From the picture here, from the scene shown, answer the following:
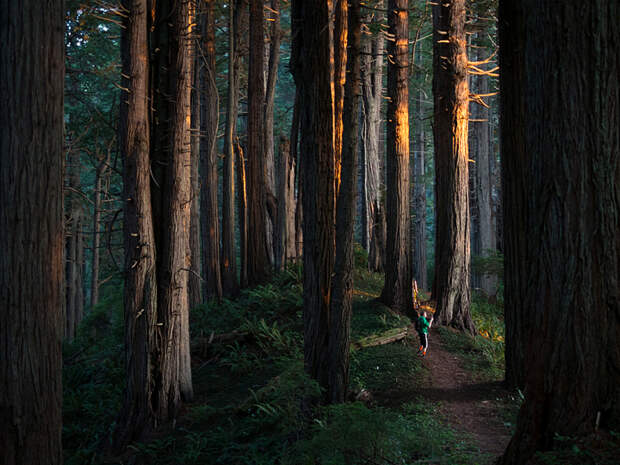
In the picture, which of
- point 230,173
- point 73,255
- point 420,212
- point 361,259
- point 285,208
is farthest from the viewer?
point 420,212

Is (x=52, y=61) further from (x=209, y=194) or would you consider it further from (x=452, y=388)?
(x=209, y=194)

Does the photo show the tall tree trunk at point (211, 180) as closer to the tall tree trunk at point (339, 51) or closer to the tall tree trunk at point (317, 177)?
the tall tree trunk at point (339, 51)

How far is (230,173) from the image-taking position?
15422mm

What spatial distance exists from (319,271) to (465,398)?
3412mm

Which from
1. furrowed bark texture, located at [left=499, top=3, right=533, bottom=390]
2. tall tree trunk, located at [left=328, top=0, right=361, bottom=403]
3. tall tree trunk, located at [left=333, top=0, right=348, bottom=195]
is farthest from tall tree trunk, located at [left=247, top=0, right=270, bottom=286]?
furrowed bark texture, located at [left=499, top=3, right=533, bottom=390]

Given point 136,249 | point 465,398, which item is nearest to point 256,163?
point 136,249

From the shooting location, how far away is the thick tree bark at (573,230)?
13.2 ft

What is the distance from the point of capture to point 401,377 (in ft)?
30.2

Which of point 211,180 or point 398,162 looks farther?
point 211,180

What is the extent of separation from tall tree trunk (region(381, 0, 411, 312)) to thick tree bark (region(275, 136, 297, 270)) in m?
4.65

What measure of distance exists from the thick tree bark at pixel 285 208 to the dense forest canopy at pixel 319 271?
61 centimetres

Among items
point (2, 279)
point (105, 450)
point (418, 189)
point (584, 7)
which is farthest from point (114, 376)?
point (418, 189)

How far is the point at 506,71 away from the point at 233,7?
1103cm

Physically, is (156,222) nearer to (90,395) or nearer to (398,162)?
(90,395)
